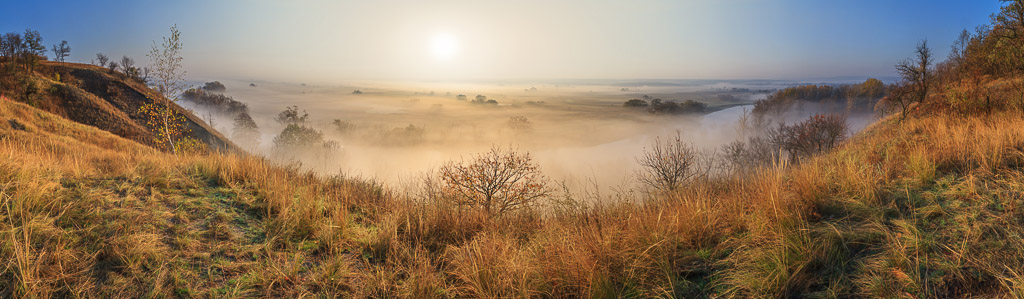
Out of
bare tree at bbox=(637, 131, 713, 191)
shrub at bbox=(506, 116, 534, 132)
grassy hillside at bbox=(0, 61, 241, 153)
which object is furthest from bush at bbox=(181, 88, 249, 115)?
bare tree at bbox=(637, 131, 713, 191)

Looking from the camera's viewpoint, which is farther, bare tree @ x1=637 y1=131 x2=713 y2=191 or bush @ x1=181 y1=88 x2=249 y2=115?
bush @ x1=181 y1=88 x2=249 y2=115

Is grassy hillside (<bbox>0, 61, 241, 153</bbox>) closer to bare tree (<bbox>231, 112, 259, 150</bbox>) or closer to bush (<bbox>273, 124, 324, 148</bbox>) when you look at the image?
bush (<bbox>273, 124, 324, 148</bbox>)

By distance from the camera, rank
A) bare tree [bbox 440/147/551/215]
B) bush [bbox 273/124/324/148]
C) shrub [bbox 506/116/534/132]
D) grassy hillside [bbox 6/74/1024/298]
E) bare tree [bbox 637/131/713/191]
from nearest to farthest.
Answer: grassy hillside [bbox 6/74/1024/298] < bare tree [bbox 440/147/551/215] < bare tree [bbox 637/131/713/191] < bush [bbox 273/124/324/148] < shrub [bbox 506/116/534/132]

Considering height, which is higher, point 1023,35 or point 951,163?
point 1023,35

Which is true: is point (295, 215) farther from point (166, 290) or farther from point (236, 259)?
point (166, 290)

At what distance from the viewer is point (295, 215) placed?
5.91m

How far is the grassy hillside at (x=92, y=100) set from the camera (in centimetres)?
4272

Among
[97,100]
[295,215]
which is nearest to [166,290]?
[295,215]

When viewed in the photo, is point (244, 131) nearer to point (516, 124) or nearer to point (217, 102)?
point (217, 102)

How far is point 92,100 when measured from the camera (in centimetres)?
4747

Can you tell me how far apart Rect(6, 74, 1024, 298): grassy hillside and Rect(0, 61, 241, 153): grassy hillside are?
3477 centimetres

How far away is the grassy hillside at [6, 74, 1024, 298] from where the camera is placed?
12.1ft

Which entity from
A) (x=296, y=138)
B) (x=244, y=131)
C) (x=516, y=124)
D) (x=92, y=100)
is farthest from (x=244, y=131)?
(x=516, y=124)

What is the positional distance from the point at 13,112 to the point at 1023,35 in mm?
50220
